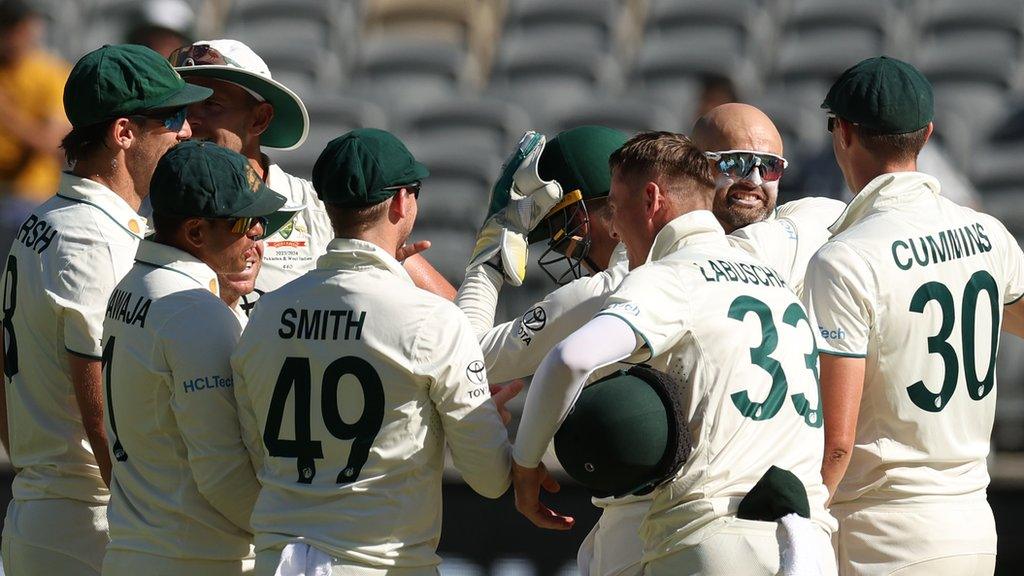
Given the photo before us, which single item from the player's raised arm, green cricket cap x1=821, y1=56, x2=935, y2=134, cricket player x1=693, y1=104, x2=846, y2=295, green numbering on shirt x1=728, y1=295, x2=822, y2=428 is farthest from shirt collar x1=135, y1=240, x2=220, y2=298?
green cricket cap x1=821, y1=56, x2=935, y2=134

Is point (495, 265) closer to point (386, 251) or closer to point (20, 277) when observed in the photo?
point (386, 251)

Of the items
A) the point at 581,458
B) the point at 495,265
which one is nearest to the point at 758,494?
the point at 581,458

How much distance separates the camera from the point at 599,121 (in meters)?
9.62

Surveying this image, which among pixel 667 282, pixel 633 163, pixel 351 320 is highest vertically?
pixel 633 163

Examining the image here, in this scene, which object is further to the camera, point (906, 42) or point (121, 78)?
point (906, 42)

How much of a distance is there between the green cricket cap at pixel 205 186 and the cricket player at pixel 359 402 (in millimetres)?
302

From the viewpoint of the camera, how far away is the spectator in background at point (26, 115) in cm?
779

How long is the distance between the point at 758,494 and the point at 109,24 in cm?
889

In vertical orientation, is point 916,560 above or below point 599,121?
below

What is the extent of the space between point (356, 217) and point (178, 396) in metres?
0.62

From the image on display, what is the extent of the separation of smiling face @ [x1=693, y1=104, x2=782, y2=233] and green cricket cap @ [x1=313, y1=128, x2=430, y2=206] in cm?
121

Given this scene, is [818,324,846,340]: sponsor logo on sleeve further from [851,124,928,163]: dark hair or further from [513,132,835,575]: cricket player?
[851,124,928,163]: dark hair

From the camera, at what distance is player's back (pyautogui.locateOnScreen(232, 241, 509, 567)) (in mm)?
3330

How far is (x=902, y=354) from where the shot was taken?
3848 mm
